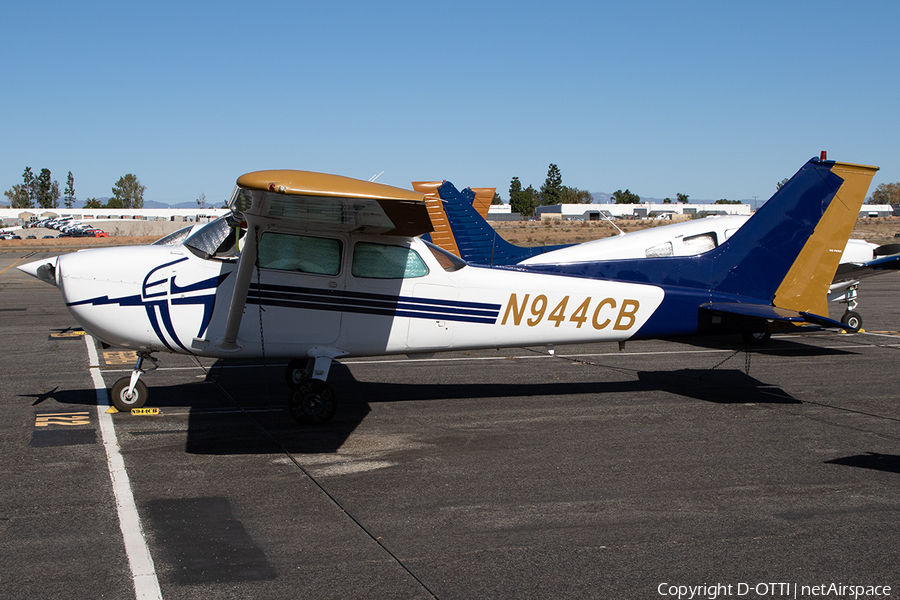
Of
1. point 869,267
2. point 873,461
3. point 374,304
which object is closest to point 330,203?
point 374,304

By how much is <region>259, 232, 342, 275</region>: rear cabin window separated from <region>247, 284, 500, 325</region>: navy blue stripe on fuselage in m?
0.21

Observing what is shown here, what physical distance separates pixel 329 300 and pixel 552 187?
15127cm

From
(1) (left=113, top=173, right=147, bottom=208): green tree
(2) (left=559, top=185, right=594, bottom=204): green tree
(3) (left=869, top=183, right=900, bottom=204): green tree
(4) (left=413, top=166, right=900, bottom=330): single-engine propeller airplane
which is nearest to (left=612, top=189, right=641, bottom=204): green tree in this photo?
(2) (left=559, top=185, right=594, bottom=204): green tree

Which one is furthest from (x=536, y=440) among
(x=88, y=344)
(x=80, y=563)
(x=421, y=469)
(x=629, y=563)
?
(x=88, y=344)

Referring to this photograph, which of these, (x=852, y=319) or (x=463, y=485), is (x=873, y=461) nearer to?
(x=463, y=485)

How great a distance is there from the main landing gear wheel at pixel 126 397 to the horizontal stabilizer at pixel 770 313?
6256mm

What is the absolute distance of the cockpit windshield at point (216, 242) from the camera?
7191 millimetres

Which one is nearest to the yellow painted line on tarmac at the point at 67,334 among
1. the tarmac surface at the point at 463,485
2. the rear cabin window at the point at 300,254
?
the tarmac surface at the point at 463,485

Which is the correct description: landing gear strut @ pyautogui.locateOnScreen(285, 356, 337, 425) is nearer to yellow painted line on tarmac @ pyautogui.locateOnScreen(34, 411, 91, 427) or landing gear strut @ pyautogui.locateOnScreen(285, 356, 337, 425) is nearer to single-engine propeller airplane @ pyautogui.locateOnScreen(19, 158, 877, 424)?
single-engine propeller airplane @ pyautogui.locateOnScreen(19, 158, 877, 424)

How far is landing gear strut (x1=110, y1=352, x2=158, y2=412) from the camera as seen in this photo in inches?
294

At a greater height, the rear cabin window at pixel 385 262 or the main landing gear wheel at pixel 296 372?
the rear cabin window at pixel 385 262

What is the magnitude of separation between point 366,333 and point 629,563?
384 cm

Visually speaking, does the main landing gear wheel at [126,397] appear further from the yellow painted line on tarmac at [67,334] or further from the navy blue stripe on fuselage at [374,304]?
the yellow painted line on tarmac at [67,334]

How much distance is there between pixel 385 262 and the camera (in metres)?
7.30
